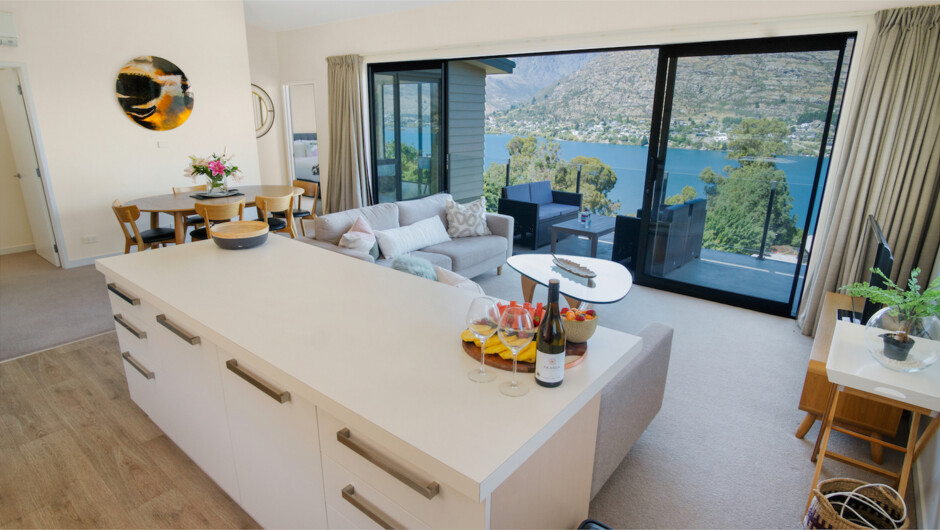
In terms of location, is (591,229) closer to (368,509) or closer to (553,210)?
(553,210)

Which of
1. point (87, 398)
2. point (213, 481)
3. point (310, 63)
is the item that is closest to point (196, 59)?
point (310, 63)

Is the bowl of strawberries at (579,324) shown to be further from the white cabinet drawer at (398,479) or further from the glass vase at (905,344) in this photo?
the glass vase at (905,344)

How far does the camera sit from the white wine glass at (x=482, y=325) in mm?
1329

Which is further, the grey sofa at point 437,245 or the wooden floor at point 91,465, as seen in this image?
the grey sofa at point 437,245

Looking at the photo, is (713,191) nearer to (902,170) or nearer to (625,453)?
(902,170)

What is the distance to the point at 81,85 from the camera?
499 centimetres

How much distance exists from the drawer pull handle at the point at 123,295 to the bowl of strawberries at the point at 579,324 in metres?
1.82

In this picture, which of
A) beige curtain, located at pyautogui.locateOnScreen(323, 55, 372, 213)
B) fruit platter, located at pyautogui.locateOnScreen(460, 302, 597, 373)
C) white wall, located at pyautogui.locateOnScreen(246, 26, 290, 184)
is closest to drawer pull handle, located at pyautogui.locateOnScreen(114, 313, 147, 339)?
fruit platter, located at pyautogui.locateOnScreen(460, 302, 597, 373)

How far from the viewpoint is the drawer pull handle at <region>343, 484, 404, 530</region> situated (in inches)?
48.5

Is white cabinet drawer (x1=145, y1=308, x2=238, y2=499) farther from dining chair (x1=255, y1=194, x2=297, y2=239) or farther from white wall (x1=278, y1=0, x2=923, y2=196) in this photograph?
white wall (x1=278, y1=0, x2=923, y2=196)

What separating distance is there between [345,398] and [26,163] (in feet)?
19.4

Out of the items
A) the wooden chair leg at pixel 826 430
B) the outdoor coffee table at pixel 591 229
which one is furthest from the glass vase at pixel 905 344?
the outdoor coffee table at pixel 591 229

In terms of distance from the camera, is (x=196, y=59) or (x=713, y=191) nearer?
(x=713, y=191)

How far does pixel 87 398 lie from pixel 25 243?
4.30 m
